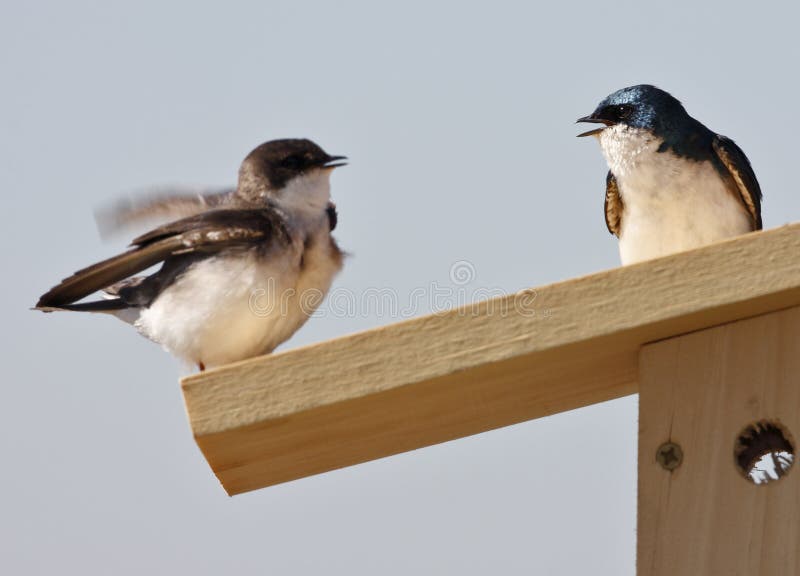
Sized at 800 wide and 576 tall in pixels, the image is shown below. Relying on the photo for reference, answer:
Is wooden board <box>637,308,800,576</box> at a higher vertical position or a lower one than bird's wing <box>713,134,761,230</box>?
lower

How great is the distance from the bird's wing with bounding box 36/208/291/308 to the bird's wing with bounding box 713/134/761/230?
1387mm

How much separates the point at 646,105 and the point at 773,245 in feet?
5.50

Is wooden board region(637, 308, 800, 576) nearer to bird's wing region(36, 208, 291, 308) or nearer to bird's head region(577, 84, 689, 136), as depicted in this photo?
bird's wing region(36, 208, 291, 308)

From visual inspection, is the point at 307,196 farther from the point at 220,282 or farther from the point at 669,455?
the point at 669,455

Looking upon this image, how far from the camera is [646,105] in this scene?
13.1 ft

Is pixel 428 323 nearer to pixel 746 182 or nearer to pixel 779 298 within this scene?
pixel 779 298

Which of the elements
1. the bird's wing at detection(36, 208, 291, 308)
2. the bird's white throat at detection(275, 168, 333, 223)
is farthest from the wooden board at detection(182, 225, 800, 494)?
the bird's white throat at detection(275, 168, 333, 223)

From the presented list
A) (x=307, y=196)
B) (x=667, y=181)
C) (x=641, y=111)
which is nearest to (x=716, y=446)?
(x=307, y=196)

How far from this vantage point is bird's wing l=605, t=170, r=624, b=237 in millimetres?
3925

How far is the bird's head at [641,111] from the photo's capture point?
392 centimetres

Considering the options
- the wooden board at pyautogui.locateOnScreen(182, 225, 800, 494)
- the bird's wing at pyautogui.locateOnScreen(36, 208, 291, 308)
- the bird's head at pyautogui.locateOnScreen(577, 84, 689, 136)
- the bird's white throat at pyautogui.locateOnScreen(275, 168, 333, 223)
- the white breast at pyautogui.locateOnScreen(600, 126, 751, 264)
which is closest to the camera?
the wooden board at pyautogui.locateOnScreen(182, 225, 800, 494)

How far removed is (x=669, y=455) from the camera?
252cm

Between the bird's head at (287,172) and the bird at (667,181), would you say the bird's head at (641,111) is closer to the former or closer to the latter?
the bird at (667,181)


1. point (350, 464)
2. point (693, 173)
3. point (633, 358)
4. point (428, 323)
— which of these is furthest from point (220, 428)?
point (693, 173)
